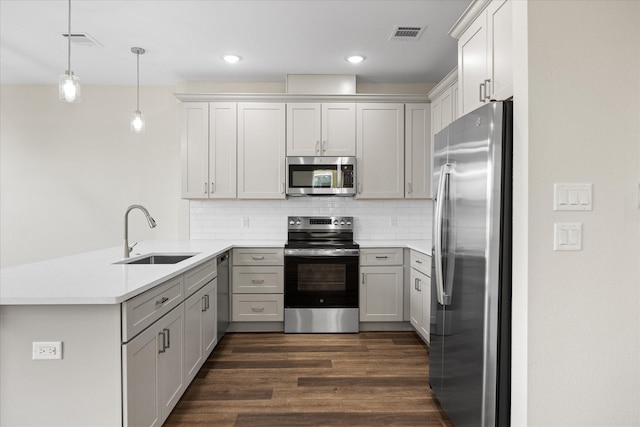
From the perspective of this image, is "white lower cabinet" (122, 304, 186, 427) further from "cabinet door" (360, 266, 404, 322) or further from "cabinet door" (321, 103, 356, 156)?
"cabinet door" (321, 103, 356, 156)

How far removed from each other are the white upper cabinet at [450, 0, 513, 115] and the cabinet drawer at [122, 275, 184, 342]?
6.80 ft

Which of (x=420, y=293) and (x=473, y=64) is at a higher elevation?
(x=473, y=64)

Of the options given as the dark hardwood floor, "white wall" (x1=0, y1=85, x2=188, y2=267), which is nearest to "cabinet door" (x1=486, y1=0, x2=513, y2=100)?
the dark hardwood floor

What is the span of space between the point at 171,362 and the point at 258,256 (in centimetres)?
182

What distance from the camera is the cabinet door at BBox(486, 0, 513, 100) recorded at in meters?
2.03

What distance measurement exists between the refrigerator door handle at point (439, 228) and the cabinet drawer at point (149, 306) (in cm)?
153

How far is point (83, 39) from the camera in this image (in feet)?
11.1

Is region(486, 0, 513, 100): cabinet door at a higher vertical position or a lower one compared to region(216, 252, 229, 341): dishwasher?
higher

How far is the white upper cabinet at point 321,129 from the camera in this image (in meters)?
4.26

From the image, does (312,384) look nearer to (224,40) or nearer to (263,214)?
(263,214)

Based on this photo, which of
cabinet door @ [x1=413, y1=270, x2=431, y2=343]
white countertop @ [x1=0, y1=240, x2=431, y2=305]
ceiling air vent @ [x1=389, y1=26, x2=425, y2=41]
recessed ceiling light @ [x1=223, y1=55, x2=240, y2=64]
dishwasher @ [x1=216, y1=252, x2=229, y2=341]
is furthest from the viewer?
recessed ceiling light @ [x1=223, y1=55, x2=240, y2=64]

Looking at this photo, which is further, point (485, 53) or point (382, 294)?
point (382, 294)

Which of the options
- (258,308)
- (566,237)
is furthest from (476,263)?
(258,308)

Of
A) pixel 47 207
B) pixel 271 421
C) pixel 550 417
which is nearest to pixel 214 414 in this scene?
pixel 271 421
